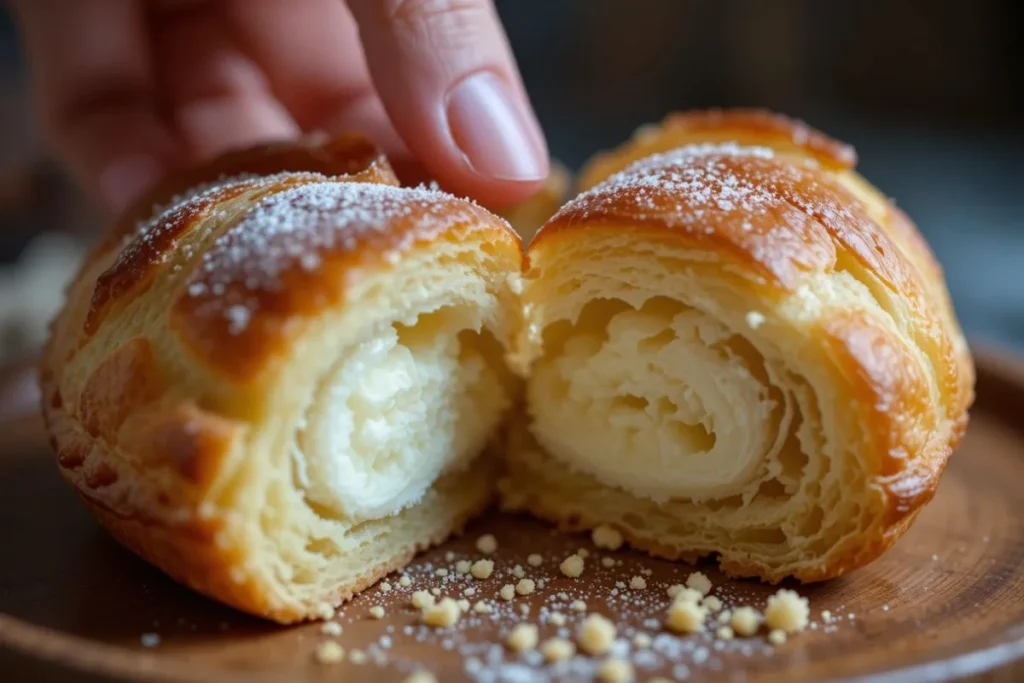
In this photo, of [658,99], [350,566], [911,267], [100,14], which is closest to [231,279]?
[350,566]

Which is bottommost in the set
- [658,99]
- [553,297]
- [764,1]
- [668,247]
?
[658,99]

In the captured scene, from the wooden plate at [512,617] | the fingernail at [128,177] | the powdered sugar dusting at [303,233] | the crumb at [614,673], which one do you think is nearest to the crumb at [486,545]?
the wooden plate at [512,617]

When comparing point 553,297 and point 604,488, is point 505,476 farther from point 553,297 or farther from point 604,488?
point 553,297

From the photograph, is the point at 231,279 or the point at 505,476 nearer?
the point at 231,279

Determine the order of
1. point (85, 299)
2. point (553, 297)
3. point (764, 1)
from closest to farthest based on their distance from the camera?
point (553, 297), point (85, 299), point (764, 1)

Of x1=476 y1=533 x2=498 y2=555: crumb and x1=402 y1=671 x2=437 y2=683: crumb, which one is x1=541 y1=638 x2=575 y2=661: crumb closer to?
x1=402 y1=671 x2=437 y2=683: crumb

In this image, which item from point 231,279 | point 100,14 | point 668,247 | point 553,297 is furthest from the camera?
point 100,14

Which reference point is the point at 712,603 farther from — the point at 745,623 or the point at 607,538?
the point at 607,538
